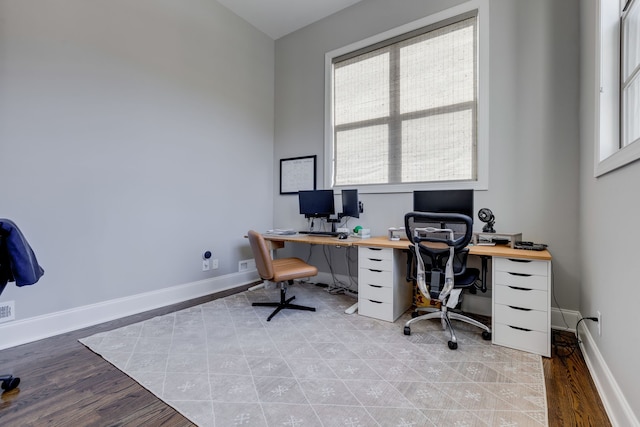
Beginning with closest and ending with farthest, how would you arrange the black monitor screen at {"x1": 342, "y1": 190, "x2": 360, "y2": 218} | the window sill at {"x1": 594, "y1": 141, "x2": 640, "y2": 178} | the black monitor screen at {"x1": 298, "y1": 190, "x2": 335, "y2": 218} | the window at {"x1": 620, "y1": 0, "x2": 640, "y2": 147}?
the window sill at {"x1": 594, "y1": 141, "x2": 640, "y2": 178}, the window at {"x1": 620, "y1": 0, "x2": 640, "y2": 147}, the black monitor screen at {"x1": 342, "y1": 190, "x2": 360, "y2": 218}, the black monitor screen at {"x1": 298, "y1": 190, "x2": 335, "y2": 218}

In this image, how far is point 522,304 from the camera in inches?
78.5

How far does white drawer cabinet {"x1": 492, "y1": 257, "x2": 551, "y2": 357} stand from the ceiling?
11.2 ft

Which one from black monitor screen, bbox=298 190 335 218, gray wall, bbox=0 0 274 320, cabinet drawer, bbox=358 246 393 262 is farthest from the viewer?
black monitor screen, bbox=298 190 335 218

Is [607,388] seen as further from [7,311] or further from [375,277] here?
[7,311]

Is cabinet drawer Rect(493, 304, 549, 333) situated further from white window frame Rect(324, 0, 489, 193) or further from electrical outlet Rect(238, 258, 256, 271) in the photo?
electrical outlet Rect(238, 258, 256, 271)

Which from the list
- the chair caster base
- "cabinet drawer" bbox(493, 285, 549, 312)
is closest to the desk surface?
"cabinet drawer" bbox(493, 285, 549, 312)

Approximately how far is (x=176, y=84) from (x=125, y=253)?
5.99 ft

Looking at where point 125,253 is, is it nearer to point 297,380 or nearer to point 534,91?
point 297,380

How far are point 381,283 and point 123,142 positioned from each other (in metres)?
2.71

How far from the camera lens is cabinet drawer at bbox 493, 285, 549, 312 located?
1.93 meters

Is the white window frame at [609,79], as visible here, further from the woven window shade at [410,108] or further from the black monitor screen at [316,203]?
the black monitor screen at [316,203]

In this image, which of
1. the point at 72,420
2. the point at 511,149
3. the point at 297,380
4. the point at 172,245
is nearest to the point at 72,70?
the point at 172,245

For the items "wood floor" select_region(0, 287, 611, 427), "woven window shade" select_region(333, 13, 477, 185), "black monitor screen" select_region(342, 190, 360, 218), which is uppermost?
"woven window shade" select_region(333, 13, 477, 185)

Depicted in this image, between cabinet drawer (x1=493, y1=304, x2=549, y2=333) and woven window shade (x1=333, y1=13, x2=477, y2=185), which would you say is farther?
woven window shade (x1=333, y1=13, x2=477, y2=185)
